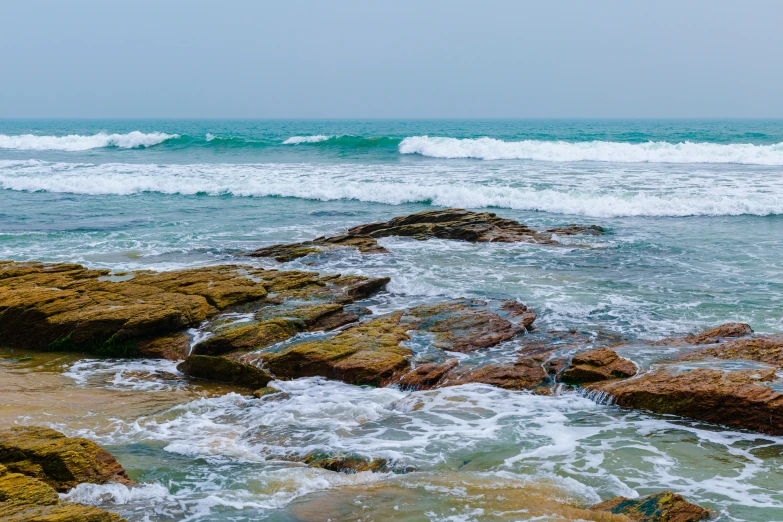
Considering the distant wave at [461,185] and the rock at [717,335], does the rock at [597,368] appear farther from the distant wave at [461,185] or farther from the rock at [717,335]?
the distant wave at [461,185]

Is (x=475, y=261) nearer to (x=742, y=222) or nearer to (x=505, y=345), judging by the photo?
(x=505, y=345)

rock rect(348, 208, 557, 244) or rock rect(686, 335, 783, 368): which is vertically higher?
rock rect(348, 208, 557, 244)

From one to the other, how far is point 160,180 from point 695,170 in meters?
28.5

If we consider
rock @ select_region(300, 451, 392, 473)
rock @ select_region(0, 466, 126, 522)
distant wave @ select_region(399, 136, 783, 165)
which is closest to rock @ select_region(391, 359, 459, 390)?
rock @ select_region(300, 451, 392, 473)

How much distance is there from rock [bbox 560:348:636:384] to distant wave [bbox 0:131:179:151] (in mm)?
56916

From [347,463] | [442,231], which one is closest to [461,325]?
[347,463]

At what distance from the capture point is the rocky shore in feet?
22.8

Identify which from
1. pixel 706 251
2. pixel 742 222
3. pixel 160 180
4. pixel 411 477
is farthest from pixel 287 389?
pixel 160 180

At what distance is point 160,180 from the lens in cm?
3497

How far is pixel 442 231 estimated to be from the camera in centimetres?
2033

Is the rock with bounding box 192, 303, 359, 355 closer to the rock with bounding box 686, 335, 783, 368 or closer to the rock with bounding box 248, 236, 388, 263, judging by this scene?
the rock with bounding box 248, 236, 388, 263

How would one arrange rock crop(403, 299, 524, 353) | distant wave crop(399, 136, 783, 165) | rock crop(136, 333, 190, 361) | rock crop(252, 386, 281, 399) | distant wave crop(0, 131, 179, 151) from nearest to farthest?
rock crop(252, 386, 281, 399)
rock crop(403, 299, 524, 353)
rock crop(136, 333, 190, 361)
distant wave crop(399, 136, 783, 165)
distant wave crop(0, 131, 179, 151)

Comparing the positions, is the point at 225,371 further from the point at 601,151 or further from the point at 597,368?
the point at 601,151

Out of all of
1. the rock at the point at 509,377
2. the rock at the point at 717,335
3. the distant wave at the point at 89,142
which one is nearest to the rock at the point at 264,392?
the rock at the point at 509,377
